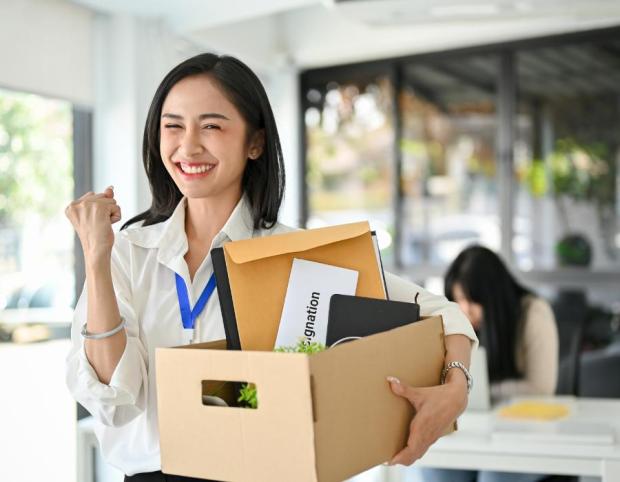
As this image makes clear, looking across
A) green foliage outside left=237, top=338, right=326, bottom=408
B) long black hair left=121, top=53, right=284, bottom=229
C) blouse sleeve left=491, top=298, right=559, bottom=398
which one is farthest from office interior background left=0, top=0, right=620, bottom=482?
green foliage outside left=237, top=338, right=326, bottom=408

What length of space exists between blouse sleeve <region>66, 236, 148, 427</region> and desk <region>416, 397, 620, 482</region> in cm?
144

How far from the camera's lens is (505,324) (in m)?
3.38

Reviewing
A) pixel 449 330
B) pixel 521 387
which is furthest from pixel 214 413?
pixel 521 387

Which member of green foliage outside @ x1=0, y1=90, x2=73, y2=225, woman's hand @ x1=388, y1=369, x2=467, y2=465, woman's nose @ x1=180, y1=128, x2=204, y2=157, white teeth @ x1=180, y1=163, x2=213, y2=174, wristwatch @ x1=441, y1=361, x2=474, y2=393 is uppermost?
green foliage outside @ x1=0, y1=90, x2=73, y2=225

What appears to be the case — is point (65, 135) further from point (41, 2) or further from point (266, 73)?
point (266, 73)

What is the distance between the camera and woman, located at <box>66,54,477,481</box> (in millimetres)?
1231

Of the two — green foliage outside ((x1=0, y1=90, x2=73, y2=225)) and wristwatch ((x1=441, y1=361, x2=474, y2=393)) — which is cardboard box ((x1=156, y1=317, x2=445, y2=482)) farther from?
green foliage outside ((x1=0, y1=90, x2=73, y2=225))

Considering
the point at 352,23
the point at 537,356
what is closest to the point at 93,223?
the point at 537,356

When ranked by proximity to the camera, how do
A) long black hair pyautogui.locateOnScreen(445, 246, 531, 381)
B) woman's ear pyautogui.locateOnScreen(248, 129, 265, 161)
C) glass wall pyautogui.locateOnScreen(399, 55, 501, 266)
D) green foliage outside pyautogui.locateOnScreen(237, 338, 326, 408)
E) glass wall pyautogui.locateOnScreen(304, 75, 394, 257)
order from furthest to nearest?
glass wall pyautogui.locateOnScreen(304, 75, 394, 257), glass wall pyautogui.locateOnScreen(399, 55, 501, 266), long black hair pyautogui.locateOnScreen(445, 246, 531, 381), woman's ear pyautogui.locateOnScreen(248, 129, 265, 161), green foliage outside pyautogui.locateOnScreen(237, 338, 326, 408)

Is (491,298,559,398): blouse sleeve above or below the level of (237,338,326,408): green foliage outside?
below

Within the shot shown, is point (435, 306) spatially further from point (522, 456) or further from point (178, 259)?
point (522, 456)

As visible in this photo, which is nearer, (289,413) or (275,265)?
(289,413)

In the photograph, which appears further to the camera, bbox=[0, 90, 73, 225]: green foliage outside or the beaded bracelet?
bbox=[0, 90, 73, 225]: green foliage outside

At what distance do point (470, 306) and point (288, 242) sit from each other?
2278mm
